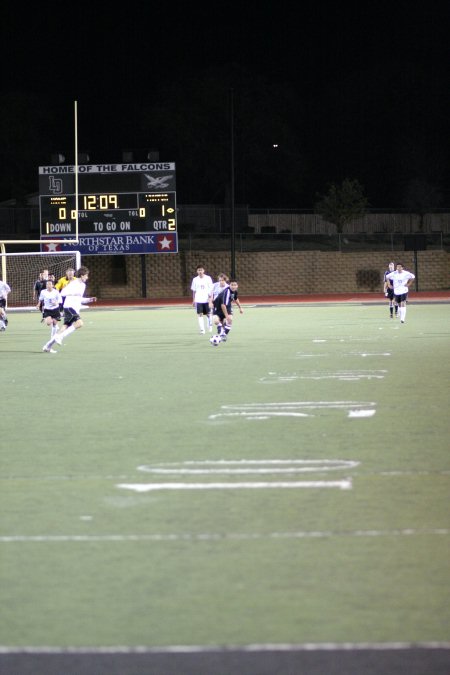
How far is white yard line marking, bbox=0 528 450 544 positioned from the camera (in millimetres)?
6641

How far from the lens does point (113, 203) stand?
1881 inches

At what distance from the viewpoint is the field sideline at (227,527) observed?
4.77 m

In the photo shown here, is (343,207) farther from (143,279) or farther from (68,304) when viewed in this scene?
(68,304)

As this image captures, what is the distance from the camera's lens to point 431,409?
41.3 ft

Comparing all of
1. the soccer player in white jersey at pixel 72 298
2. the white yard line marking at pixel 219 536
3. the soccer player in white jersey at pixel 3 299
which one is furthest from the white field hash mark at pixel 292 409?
the soccer player in white jersey at pixel 3 299

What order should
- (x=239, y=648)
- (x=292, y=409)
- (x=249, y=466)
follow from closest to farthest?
(x=239, y=648)
(x=249, y=466)
(x=292, y=409)

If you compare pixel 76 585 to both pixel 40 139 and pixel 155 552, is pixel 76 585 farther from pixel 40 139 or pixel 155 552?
pixel 40 139

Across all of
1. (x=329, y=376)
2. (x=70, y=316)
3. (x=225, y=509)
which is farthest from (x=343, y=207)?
(x=225, y=509)

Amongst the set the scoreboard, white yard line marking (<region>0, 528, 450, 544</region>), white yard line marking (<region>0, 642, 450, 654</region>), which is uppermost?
the scoreboard

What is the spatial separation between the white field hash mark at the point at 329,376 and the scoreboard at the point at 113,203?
102 ft

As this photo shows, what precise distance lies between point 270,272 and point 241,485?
1918 inches

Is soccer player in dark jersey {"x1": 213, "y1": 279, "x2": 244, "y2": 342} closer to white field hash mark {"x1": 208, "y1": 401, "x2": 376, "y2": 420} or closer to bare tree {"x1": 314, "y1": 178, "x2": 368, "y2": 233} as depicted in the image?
white field hash mark {"x1": 208, "y1": 401, "x2": 376, "y2": 420}

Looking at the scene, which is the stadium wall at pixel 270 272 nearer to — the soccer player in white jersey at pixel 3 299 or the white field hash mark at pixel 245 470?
the soccer player in white jersey at pixel 3 299

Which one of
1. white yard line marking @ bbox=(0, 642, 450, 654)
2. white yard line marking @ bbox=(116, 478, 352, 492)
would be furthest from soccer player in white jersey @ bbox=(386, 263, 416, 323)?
white yard line marking @ bbox=(0, 642, 450, 654)
